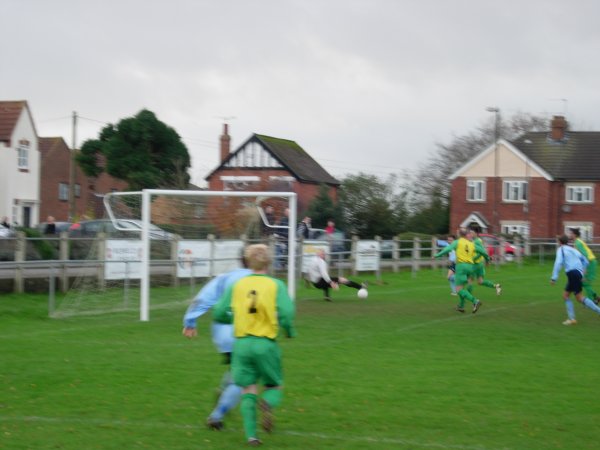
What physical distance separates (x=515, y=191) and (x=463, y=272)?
167ft

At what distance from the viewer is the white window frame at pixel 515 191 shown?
6919 centimetres

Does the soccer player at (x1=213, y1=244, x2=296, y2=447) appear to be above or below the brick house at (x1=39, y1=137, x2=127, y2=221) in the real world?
below

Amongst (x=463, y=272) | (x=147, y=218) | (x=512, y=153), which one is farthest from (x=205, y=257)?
(x=512, y=153)

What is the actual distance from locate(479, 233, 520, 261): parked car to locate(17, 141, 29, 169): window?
2496 centimetres

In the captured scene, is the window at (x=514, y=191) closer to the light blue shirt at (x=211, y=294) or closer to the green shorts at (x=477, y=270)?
the green shorts at (x=477, y=270)

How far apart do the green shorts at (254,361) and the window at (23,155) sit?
47.9 meters

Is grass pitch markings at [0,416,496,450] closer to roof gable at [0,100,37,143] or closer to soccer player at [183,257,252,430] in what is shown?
soccer player at [183,257,252,430]

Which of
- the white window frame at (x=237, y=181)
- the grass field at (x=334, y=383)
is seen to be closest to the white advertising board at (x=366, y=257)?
the grass field at (x=334, y=383)

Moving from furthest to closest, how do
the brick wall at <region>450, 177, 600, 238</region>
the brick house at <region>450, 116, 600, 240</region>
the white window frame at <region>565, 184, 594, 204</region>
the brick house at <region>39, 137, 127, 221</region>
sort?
1. the brick house at <region>450, 116, 600, 240</region>
2. the brick wall at <region>450, 177, 600, 238</region>
3. the white window frame at <region>565, 184, 594, 204</region>
4. the brick house at <region>39, 137, 127, 221</region>

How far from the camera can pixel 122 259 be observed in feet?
70.5

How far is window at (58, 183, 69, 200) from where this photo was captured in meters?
68.6

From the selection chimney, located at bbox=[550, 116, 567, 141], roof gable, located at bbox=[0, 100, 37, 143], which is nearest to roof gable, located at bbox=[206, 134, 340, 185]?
chimney, located at bbox=[550, 116, 567, 141]

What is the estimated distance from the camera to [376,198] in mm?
57312

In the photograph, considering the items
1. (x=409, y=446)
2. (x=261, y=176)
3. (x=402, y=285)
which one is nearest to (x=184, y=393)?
(x=409, y=446)
